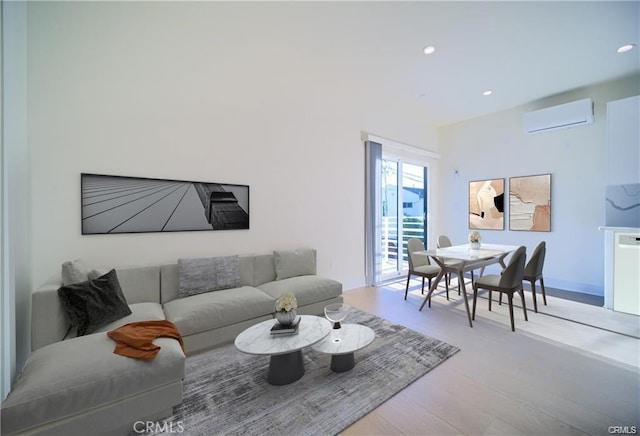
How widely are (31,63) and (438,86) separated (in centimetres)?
481

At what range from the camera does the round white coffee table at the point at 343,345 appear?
6.63 feet

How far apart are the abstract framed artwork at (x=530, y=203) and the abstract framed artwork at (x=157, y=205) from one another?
490 centimetres

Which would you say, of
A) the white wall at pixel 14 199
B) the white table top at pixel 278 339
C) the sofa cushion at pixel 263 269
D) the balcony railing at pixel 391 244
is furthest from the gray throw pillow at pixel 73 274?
the balcony railing at pixel 391 244

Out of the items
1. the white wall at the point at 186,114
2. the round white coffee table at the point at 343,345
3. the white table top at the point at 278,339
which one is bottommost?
the round white coffee table at the point at 343,345

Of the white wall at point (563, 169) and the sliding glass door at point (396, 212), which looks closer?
the white wall at point (563, 169)

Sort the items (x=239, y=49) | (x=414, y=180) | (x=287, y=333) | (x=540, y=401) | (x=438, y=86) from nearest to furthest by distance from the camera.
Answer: (x=540, y=401)
(x=287, y=333)
(x=239, y=49)
(x=438, y=86)
(x=414, y=180)

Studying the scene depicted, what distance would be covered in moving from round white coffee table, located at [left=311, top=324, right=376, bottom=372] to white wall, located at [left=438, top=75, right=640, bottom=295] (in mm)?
4313

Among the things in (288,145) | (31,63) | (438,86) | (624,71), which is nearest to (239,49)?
(288,145)

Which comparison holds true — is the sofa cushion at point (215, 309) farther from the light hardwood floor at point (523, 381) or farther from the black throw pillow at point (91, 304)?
the light hardwood floor at point (523, 381)

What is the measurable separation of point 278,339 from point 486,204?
5125 millimetres

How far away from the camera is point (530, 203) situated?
15.6 ft

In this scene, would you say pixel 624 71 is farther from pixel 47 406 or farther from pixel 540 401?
pixel 47 406

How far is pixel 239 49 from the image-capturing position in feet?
9.73

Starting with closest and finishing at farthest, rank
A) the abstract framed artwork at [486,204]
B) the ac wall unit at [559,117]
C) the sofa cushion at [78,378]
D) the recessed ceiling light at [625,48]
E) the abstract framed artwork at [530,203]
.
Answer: the sofa cushion at [78,378], the recessed ceiling light at [625,48], the ac wall unit at [559,117], the abstract framed artwork at [530,203], the abstract framed artwork at [486,204]
